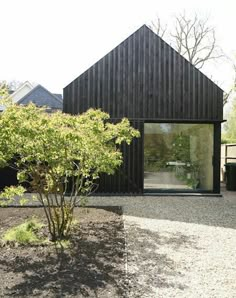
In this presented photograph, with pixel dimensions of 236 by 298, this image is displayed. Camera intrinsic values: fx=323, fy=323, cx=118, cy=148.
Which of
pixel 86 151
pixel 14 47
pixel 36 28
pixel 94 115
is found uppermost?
pixel 14 47

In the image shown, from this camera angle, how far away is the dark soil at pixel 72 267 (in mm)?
3801

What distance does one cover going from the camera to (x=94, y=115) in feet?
20.4

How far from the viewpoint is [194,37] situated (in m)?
25.7

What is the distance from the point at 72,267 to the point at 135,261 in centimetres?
93

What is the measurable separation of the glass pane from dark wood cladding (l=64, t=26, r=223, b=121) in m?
0.51

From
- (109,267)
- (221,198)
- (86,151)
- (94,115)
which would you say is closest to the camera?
(109,267)

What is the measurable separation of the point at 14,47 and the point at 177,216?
16.1m

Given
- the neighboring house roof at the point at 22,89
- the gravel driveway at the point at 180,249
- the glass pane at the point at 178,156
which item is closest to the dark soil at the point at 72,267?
the gravel driveway at the point at 180,249

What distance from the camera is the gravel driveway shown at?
3938 mm

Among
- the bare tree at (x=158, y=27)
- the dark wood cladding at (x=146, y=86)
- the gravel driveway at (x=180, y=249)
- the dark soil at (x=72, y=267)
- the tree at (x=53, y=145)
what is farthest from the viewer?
the bare tree at (x=158, y=27)

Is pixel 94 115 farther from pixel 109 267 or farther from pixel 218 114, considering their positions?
pixel 218 114

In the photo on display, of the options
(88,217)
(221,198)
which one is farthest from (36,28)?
(221,198)

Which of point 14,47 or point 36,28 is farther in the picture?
point 14,47

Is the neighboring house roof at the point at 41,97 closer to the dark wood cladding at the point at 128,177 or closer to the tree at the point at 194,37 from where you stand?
the tree at the point at 194,37
